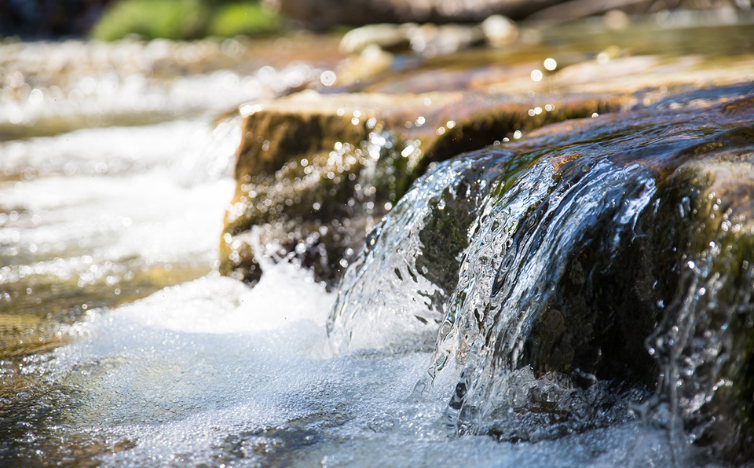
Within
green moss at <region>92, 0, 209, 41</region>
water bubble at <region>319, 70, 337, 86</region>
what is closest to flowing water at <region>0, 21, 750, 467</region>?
water bubble at <region>319, 70, 337, 86</region>

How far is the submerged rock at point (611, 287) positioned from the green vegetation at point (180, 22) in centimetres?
1059

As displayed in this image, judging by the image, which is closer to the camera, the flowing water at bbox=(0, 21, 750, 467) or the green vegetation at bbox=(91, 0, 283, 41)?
the flowing water at bbox=(0, 21, 750, 467)

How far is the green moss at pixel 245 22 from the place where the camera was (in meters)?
11.5

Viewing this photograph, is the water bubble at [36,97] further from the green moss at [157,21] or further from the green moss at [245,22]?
the green moss at [245,22]

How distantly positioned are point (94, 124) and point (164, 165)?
2.35m

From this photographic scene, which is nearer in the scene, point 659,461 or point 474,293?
point 659,461

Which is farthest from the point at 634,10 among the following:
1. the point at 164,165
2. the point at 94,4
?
the point at 94,4

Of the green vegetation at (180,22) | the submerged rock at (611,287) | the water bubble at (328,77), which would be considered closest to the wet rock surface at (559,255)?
the submerged rock at (611,287)

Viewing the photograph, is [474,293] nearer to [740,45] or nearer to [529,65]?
[529,65]

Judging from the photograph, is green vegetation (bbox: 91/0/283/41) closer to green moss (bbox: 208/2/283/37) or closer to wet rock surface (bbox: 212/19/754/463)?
green moss (bbox: 208/2/283/37)

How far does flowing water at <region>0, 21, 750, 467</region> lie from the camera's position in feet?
5.16

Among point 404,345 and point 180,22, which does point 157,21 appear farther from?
point 404,345

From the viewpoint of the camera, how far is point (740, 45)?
15.1 ft

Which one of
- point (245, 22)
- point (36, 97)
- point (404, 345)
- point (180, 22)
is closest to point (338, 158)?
point (404, 345)
